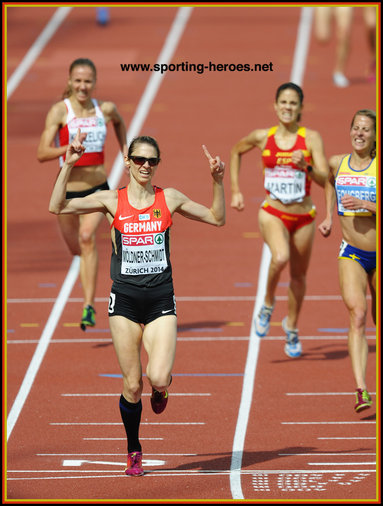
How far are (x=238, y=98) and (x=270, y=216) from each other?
Result: 1210 cm

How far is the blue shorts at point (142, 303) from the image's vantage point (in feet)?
30.7

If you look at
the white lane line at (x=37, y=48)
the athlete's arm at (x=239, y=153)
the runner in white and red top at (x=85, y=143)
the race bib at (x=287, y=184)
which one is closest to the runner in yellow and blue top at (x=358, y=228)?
the race bib at (x=287, y=184)

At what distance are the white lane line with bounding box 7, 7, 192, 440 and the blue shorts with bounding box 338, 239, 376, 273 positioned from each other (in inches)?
121

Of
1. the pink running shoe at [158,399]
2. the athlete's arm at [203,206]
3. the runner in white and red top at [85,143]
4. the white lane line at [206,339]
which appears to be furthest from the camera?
the white lane line at [206,339]

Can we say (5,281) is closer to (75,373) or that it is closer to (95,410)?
(75,373)

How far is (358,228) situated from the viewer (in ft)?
36.7

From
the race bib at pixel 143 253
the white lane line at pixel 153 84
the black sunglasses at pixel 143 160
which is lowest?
the race bib at pixel 143 253

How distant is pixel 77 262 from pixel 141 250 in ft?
24.7

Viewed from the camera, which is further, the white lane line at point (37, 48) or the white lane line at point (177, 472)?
the white lane line at point (37, 48)

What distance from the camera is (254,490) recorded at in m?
9.39

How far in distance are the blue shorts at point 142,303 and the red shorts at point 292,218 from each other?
337 centimetres

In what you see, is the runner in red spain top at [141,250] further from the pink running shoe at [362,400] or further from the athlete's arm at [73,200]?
the pink running shoe at [362,400]

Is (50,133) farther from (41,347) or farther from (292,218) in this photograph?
(292,218)

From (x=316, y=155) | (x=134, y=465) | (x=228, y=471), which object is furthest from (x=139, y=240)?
(x=316, y=155)
